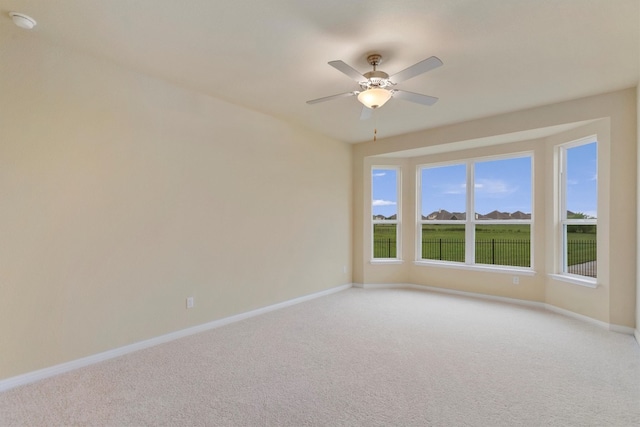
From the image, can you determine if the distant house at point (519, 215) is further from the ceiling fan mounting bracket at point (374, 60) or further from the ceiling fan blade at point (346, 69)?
the ceiling fan blade at point (346, 69)

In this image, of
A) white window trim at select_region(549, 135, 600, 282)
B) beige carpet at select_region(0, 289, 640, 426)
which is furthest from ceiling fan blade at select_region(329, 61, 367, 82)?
white window trim at select_region(549, 135, 600, 282)

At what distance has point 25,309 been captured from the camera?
7.86 feet

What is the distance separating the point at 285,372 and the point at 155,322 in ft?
4.90

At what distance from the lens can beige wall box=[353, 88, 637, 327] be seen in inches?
135

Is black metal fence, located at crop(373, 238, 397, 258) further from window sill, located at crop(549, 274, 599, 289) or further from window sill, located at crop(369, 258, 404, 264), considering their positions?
window sill, located at crop(549, 274, 599, 289)

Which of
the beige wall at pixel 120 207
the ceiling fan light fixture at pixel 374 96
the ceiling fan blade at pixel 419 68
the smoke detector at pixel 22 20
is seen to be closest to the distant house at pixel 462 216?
the beige wall at pixel 120 207

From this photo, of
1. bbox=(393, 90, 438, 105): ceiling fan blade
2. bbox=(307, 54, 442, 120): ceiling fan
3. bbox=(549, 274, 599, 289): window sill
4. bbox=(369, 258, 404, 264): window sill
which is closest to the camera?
bbox=(307, 54, 442, 120): ceiling fan

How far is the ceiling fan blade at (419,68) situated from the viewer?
6.90 feet

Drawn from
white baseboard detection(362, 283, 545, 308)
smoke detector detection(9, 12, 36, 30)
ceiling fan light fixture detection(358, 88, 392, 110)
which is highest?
smoke detector detection(9, 12, 36, 30)

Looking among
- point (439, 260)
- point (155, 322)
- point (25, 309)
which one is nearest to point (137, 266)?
point (155, 322)

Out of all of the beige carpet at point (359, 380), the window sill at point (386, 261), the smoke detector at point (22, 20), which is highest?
the smoke detector at point (22, 20)

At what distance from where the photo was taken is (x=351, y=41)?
245 cm

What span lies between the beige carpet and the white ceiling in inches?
105

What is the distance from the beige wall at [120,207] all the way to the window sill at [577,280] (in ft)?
12.3
